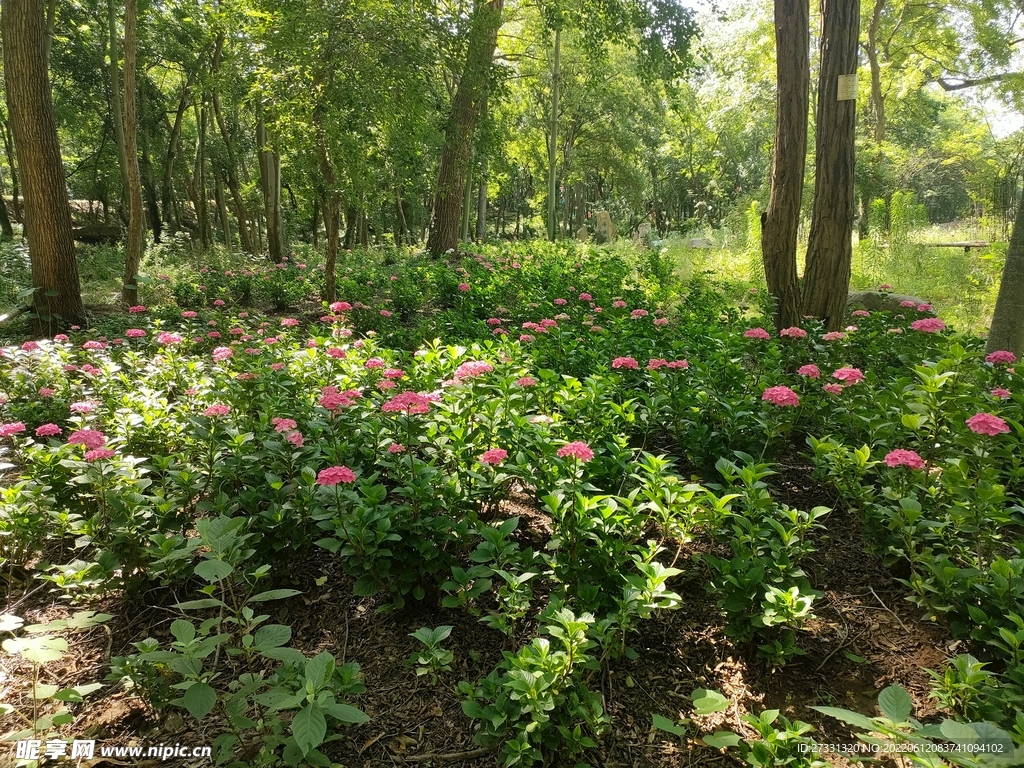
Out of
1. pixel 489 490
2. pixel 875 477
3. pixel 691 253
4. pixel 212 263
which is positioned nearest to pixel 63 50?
pixel 212 263

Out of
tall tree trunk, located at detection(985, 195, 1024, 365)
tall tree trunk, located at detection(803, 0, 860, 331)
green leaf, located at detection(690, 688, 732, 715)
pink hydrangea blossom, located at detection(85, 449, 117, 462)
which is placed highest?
tall tree trunk, located at detection(803, 0, 860, 331)

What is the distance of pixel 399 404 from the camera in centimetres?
262

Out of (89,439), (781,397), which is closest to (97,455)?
(89,439)

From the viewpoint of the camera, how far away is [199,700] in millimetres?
1571

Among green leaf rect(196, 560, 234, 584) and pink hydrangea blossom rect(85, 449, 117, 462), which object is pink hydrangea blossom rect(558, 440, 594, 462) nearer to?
green leaf rect(196, 560, 234, 584)

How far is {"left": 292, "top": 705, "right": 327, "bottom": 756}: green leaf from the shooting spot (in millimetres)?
1434

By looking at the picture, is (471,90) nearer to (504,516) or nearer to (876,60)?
(504,516)

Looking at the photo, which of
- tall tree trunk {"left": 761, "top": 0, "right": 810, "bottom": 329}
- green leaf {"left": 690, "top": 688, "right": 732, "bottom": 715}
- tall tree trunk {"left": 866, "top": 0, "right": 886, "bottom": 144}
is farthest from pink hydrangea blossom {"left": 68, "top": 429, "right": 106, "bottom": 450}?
tall tree trunk {"left": 866, "top": 0, "right": 886, "bottom": 144}

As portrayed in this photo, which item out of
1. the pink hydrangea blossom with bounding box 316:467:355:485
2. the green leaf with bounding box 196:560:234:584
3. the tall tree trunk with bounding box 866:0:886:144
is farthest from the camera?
the tall tree trunk with bounding box 866:0:886:144

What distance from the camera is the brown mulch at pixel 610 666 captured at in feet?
6.23

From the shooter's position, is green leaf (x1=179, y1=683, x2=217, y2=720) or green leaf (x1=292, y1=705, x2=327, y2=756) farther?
green leaf (x1=179, y1=683, x2=217, y2=720)

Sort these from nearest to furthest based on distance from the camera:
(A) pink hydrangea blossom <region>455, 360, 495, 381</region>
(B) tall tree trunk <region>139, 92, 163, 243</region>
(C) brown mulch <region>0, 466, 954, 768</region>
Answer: (C) brown mulch <region>0, 466, 954, 768</region>
(A) pink hydrangea blossom <region>455, 360, 495, 381</region>
(B) tall tree trunk <region>139, 92, 163, 243</region>

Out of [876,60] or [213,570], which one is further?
[876,60]

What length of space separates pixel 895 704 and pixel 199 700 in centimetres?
196
